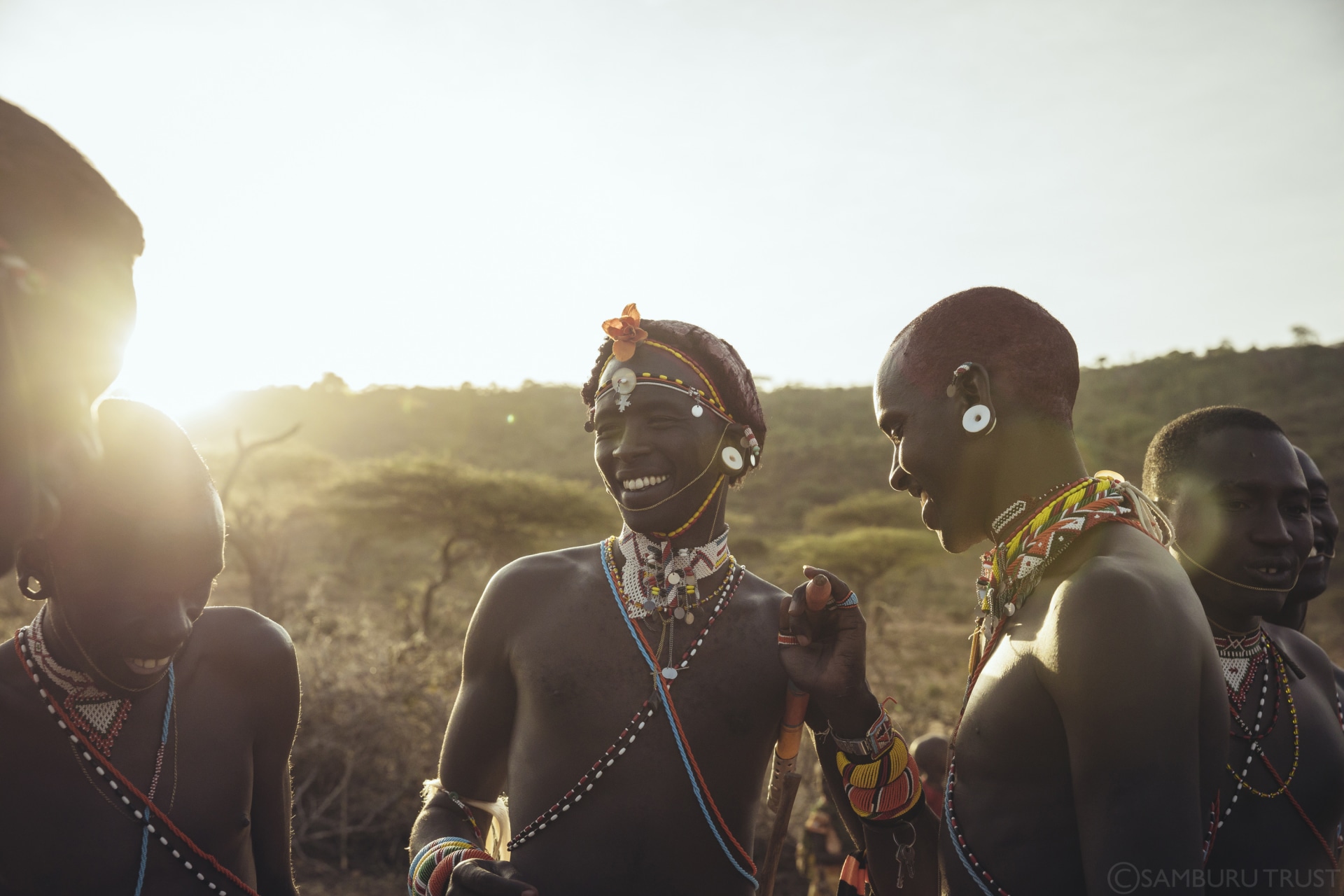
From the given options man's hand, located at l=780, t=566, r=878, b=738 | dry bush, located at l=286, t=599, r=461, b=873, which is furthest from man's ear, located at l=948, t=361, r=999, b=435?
dry bush, located at l=286, t=599, r=461, b=873

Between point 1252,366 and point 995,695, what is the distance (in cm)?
4678

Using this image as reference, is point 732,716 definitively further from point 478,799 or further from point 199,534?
point 199,534

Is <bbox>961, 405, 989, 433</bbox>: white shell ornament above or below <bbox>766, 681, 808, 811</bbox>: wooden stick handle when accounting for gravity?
above

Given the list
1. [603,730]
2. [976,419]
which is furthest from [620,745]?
[976,419]

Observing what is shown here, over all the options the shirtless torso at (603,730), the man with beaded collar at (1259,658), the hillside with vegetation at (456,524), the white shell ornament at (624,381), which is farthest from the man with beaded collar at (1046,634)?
the hillside with vegetation at (456,524)

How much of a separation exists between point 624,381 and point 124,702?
1715mm

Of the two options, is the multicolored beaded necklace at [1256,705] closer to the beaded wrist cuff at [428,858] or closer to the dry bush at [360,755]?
the beaded wrist cuff at [428,858]

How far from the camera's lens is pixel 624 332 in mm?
3061

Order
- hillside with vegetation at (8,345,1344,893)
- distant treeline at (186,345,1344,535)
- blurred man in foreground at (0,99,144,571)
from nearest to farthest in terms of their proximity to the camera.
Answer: blurred man in foreground at (0,99,144,571)
hillside with vegetation at (8,345,1344,893)
distant treeline at (186,345,1344,535)

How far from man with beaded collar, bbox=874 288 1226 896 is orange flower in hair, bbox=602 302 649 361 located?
100 cm

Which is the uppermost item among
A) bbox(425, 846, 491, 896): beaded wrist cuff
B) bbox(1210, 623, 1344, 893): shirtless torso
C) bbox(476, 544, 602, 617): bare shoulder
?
bbox(476, 544, 602, 617): bare shoulder

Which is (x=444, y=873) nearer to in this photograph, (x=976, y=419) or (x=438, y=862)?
(x=438, y=862)

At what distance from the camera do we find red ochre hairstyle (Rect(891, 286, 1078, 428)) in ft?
7.00

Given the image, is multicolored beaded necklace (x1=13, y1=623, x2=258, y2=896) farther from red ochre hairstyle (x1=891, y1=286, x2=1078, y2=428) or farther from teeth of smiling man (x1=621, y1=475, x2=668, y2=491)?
red ochre hairstyle (x1=891, y1=286, x2=1078, y2=428)
